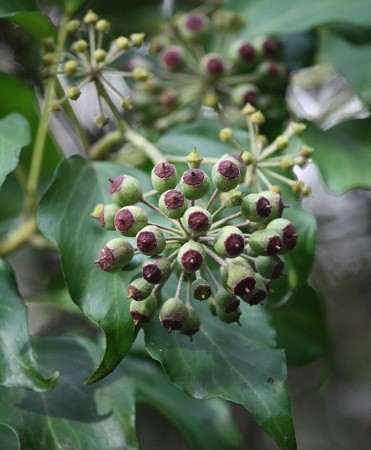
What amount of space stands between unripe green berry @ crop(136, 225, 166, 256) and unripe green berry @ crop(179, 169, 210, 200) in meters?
0.07

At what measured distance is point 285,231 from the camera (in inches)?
36.3

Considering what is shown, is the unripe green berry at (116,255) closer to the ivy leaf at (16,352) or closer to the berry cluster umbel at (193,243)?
the berry cluster umbel at (193,243)

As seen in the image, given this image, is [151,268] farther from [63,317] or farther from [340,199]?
[340,199]

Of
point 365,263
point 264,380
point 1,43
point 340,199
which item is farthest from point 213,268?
point 365,263

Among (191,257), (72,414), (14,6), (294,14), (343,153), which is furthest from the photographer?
(294,14)

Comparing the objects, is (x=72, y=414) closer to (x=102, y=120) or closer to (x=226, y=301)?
(x=226, y=301)

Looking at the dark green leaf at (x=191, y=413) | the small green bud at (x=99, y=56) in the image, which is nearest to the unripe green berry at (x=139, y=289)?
the small green bud at (x=99, y=56)

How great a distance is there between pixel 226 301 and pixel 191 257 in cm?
9

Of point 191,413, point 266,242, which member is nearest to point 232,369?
point 266,242

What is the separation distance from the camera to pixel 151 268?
0.88 m

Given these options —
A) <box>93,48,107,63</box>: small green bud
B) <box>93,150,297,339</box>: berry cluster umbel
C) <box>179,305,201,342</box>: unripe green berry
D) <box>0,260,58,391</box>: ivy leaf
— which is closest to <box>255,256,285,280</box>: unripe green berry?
<box>93,150,297,339</box>: berry cluster umbel

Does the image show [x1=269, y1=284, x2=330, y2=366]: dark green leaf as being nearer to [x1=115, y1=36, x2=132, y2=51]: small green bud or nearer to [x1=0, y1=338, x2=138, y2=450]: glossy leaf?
[x1=0, y1=338, x2=138, y2=450]: glossy leaf

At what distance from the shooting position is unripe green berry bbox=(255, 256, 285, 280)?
0.92 meters

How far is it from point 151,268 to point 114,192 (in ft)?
0.45
